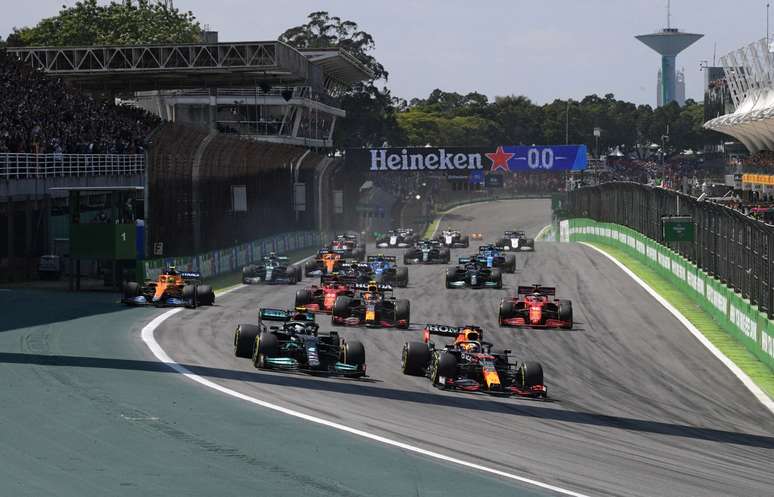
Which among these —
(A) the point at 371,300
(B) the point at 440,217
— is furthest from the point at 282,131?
(A) the point at 371,300

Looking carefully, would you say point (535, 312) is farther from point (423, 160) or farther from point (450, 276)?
point (423, 160)

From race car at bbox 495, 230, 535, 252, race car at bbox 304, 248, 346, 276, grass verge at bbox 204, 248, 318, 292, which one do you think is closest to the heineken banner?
race car at bbox 495, 230, 535, 252

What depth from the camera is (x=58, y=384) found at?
17797 mm

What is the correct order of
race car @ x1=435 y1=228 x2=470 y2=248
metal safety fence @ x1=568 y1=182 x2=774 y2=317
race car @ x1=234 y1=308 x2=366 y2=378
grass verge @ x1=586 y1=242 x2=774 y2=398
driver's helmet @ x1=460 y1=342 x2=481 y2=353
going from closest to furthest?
race car @ x1=234 y1=308 x2=366 y2=378, driver's helmet @ x1=460 y1=342 x2=481 y2=353, grass verge @ x1=586 y1=242 x2=774 y2=398, metal safety fence @ x1=568 y1=182 x2=774 y2=317, race car @ x1=435 y1=228 x2=470 y2=248

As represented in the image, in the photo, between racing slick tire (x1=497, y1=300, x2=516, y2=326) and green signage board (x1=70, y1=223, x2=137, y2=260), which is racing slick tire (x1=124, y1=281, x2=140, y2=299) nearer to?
green signage board (x1=70, y1=223, x2=137, y2=260)

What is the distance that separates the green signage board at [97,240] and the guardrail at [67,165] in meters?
2.69

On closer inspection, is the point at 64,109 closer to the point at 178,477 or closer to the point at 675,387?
the point at 675,387

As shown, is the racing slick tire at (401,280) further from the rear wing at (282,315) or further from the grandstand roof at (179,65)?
the grandstand roof at (179,65)

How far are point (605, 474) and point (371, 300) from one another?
652 inches

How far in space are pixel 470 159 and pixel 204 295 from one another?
188ft

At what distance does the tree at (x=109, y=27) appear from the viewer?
112m

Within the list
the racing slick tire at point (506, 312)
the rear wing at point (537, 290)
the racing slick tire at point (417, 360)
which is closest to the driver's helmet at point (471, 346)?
the racing slick tire at point (417, 360)

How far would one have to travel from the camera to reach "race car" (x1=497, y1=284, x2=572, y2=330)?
3050 cm

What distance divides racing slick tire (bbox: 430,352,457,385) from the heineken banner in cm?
6800
